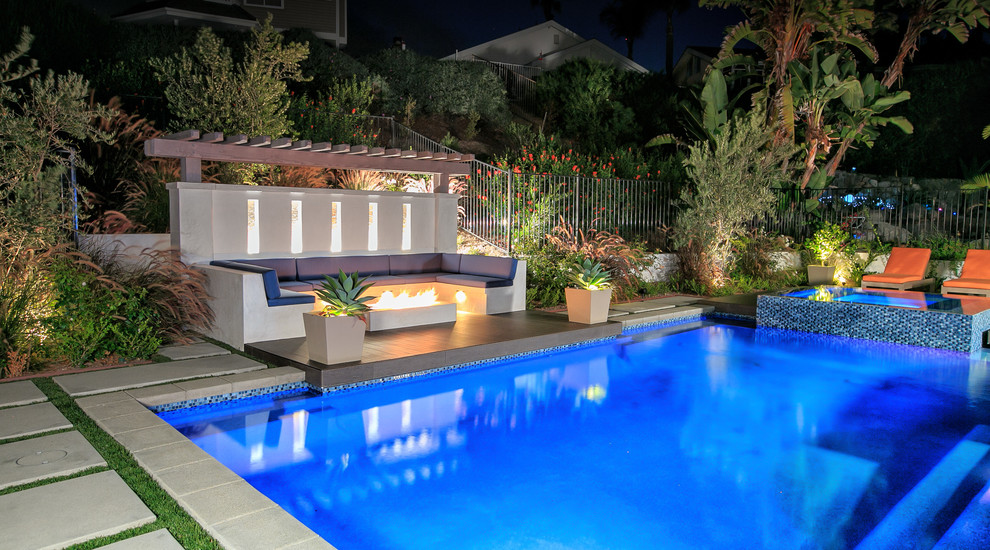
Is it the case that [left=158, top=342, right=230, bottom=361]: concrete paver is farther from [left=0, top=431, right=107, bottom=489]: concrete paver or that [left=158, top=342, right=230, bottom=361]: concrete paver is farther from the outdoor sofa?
[left=0, top=431, right=107, bottom=489]: concrete paver

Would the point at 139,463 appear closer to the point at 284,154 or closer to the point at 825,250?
the point at 284,154

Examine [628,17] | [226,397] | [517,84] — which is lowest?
[226,397]

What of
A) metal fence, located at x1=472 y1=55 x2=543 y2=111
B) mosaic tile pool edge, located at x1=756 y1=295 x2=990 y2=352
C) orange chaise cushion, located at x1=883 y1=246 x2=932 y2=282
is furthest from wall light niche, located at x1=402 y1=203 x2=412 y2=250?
metal fence, located at x1=472 y1=55 x2=543 y2=111

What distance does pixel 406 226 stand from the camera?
10.5m

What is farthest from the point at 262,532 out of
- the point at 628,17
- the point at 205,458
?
the point at 628,17

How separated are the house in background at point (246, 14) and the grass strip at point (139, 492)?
63.7 feet

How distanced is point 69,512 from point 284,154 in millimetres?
6197

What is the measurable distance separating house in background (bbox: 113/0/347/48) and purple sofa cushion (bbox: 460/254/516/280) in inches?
603

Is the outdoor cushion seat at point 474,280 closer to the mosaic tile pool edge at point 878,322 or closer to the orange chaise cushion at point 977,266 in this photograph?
the mosaic tile pool edge at point 878,322

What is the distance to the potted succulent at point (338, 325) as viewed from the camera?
6.04 meters

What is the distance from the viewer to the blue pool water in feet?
12.4

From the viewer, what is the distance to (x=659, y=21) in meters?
33.6

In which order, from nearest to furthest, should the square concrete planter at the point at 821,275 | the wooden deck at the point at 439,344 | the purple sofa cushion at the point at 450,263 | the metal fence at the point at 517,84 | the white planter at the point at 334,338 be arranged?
the white planter at the point at 334,338
the wooden deck at the point at 439,344
the purple sofa cushion at the point at 450,263
the square concrete planter at the point at 821,275
the metal fence at the point at 517,84

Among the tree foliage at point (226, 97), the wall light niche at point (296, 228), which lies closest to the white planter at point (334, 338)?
the wall light niche at point (296, 228)
